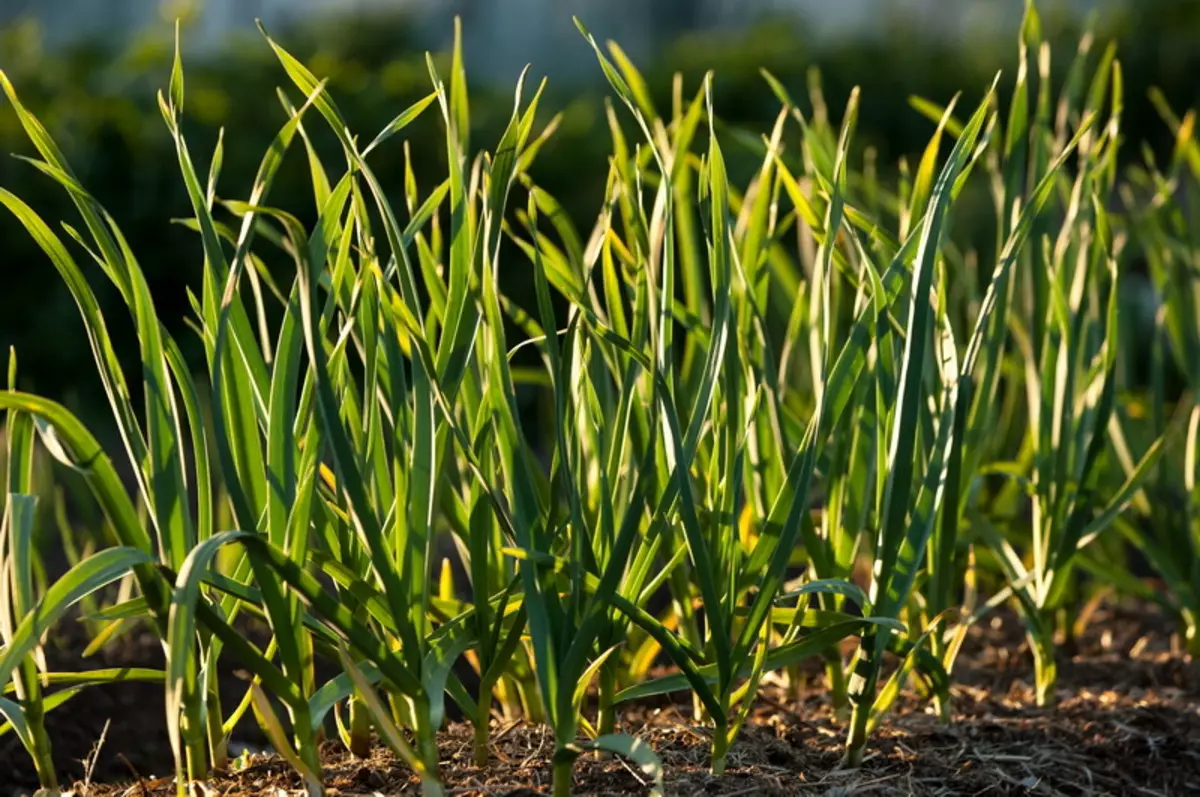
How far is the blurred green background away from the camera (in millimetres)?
4398

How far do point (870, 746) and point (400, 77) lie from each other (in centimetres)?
397

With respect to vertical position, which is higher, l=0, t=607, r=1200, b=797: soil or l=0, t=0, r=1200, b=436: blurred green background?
l=0, t=0, r=1200, b=436: blurred green background

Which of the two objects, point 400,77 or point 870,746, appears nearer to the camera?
point 870,746

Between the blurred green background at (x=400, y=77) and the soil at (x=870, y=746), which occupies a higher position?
the blurred green background at (x=400, y=77)

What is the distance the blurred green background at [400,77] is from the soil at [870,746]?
83 centimetres

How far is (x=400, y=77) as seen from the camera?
194 inches

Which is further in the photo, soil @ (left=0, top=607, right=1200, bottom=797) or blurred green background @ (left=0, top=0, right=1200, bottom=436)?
blurred green background @ (left=0, top=0, right=1200, bottom=436)

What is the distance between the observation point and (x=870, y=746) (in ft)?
4.84

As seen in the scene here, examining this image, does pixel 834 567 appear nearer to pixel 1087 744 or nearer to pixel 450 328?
pixel 1087 744

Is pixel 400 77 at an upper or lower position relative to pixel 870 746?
upper

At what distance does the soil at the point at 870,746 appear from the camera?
1.31 meters

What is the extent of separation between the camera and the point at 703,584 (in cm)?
125

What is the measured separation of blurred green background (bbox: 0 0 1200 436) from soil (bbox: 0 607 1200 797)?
833 millimetres

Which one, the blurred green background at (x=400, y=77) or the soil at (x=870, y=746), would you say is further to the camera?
the blurred green background at (x=400, y=77)
